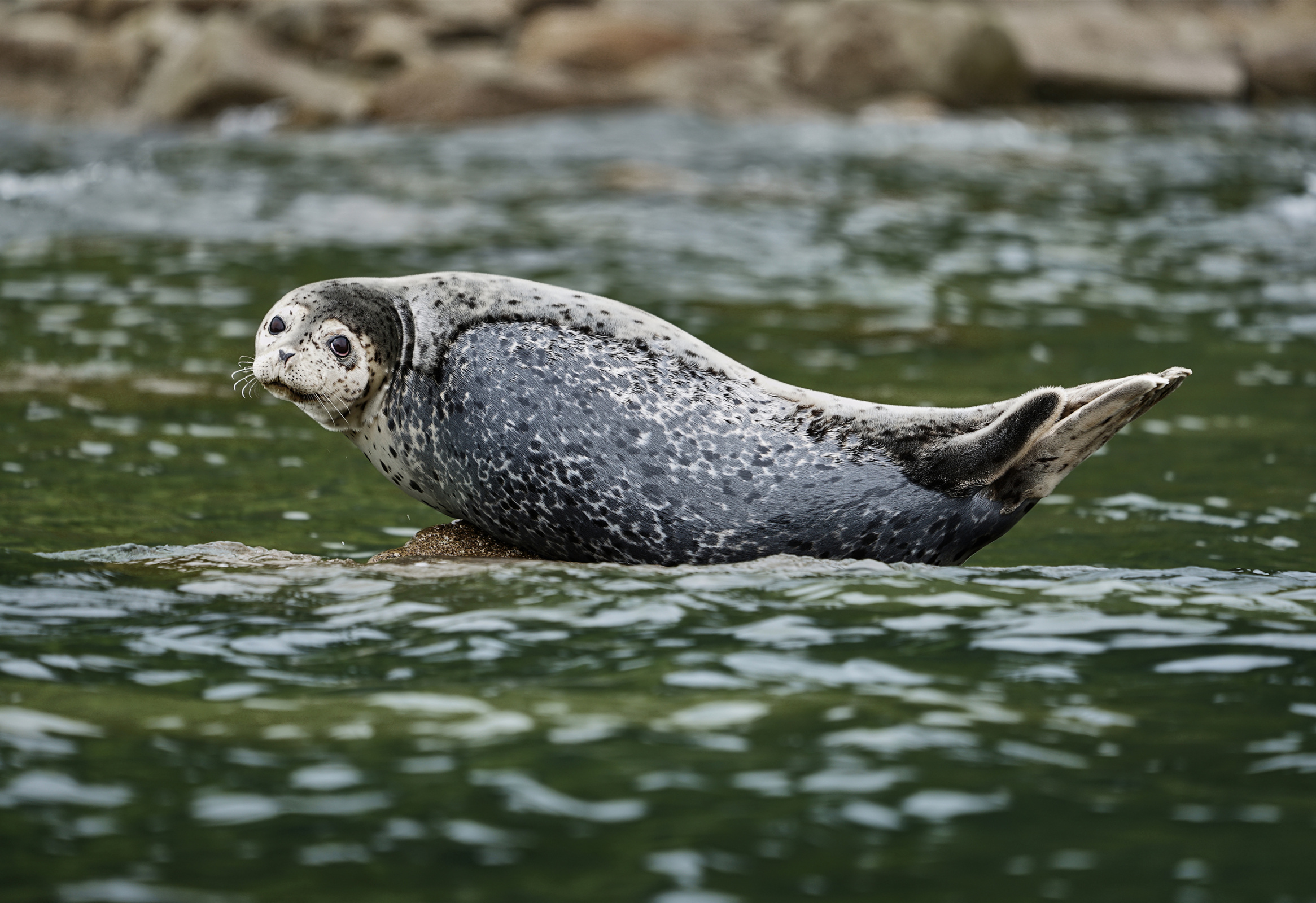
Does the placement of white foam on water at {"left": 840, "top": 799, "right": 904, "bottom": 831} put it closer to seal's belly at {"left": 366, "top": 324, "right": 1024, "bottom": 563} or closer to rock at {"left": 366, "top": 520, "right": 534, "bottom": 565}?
seal's belly at {"left": 366, "top": 324, "right": 1024, "bottom": 563}

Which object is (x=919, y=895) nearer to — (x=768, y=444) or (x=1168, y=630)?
(x=1168, y=630)

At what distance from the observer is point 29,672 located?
3.82 metres

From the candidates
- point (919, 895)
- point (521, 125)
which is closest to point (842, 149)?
point (521, 125)

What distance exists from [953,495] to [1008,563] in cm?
102

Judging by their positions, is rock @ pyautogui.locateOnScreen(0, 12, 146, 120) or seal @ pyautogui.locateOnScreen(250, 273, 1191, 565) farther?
rock @ pyautogui.locateOnScreen(0, 12, 146, 120)

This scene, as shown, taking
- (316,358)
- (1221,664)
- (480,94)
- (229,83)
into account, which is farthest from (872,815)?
(229,83)

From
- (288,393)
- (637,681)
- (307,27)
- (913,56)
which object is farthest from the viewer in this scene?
(307,27)

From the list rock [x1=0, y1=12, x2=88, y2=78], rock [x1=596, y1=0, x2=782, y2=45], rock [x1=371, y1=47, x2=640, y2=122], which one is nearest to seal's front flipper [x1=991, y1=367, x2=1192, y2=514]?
rock [x1=371, y1=47, x2=640, y2=122]

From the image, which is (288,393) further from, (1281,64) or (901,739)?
(1281,64)

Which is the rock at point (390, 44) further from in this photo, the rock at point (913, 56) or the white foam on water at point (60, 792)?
the white foam on water at point (60, 792)

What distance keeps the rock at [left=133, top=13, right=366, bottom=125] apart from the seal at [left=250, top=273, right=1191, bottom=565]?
19.1 m

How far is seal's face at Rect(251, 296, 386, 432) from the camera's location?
4.91 meters

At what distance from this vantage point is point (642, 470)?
4.85 metres

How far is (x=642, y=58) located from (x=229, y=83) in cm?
626
